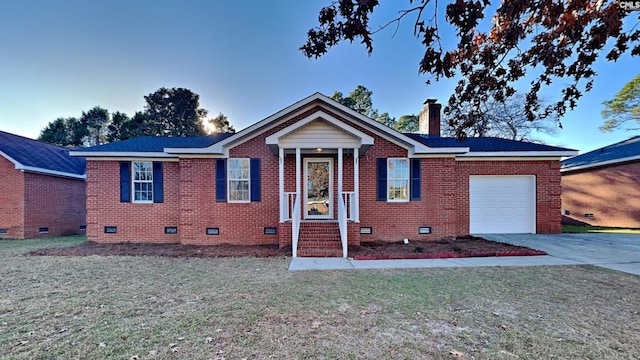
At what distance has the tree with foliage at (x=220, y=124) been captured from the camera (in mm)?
35656

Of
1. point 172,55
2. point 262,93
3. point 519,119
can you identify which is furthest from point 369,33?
point 519,119

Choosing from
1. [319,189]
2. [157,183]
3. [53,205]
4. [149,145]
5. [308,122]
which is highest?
[308,122]

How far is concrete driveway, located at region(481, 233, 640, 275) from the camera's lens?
686cm

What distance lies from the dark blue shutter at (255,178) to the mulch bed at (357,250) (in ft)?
5.74

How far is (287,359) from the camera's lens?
2795 mm

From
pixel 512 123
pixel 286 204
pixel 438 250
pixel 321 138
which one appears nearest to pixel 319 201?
pixel 286 204

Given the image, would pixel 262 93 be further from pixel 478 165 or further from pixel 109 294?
pixel 109 294

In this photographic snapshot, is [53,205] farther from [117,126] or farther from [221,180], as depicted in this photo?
[117,126]

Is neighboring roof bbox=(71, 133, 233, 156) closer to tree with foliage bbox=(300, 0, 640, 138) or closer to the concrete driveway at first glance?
tree with foliage bbox=(300, 0, 640, 138)

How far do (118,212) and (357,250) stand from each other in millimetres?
8885

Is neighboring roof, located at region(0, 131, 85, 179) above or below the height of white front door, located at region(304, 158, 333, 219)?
above

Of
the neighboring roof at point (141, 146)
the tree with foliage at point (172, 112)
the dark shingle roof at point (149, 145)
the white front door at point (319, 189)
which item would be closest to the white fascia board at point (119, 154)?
the neighboring roof at point (141, 146)

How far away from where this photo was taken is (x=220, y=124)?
36.5m

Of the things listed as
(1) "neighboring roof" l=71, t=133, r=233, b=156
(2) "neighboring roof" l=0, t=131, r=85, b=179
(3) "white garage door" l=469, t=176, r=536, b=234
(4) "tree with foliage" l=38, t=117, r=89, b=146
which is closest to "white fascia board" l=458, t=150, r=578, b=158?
(3) "white garage door" l=469, t=176, r=536, b=234
